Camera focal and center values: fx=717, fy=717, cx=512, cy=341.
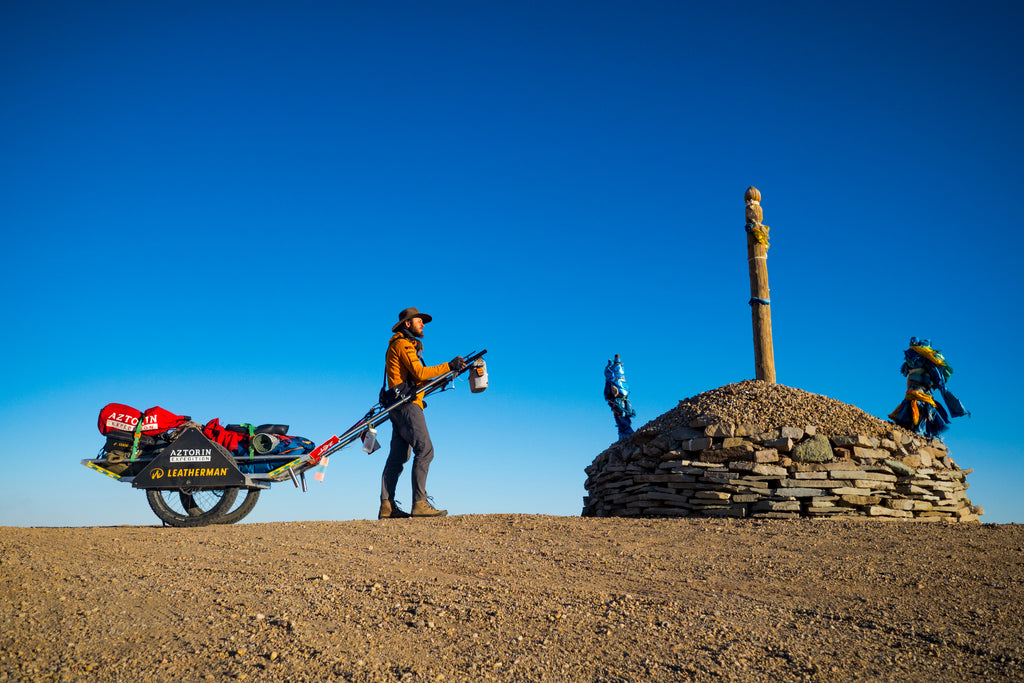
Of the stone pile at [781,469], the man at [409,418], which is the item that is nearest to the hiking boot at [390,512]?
the man at [409,418]

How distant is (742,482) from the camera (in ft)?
32.4

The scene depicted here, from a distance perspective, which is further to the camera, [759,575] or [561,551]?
[561,551]

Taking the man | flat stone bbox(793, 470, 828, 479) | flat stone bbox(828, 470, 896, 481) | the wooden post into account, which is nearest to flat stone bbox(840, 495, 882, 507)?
flat stone bbox(828, 470, 896, 481)

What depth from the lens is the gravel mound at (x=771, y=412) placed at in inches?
423

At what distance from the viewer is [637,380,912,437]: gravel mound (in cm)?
1073

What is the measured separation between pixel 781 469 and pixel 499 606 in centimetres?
628

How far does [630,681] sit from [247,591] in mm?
2924

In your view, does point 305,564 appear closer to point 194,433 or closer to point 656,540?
point 194,433

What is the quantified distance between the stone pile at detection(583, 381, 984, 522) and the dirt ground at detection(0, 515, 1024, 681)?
1.96 meters

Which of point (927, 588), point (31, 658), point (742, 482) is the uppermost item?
point (742, 482)

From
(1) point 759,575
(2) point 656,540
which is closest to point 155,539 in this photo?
(2) point 656,540

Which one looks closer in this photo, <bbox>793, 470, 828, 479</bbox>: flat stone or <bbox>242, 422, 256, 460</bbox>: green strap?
<bbox>242, 422, 256, 460</bbox>: green strap

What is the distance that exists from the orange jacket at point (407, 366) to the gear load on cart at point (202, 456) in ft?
0.80

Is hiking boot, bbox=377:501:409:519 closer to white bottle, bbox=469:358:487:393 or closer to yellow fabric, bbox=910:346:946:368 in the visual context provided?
white bottle, bbox=469:358:487:393
